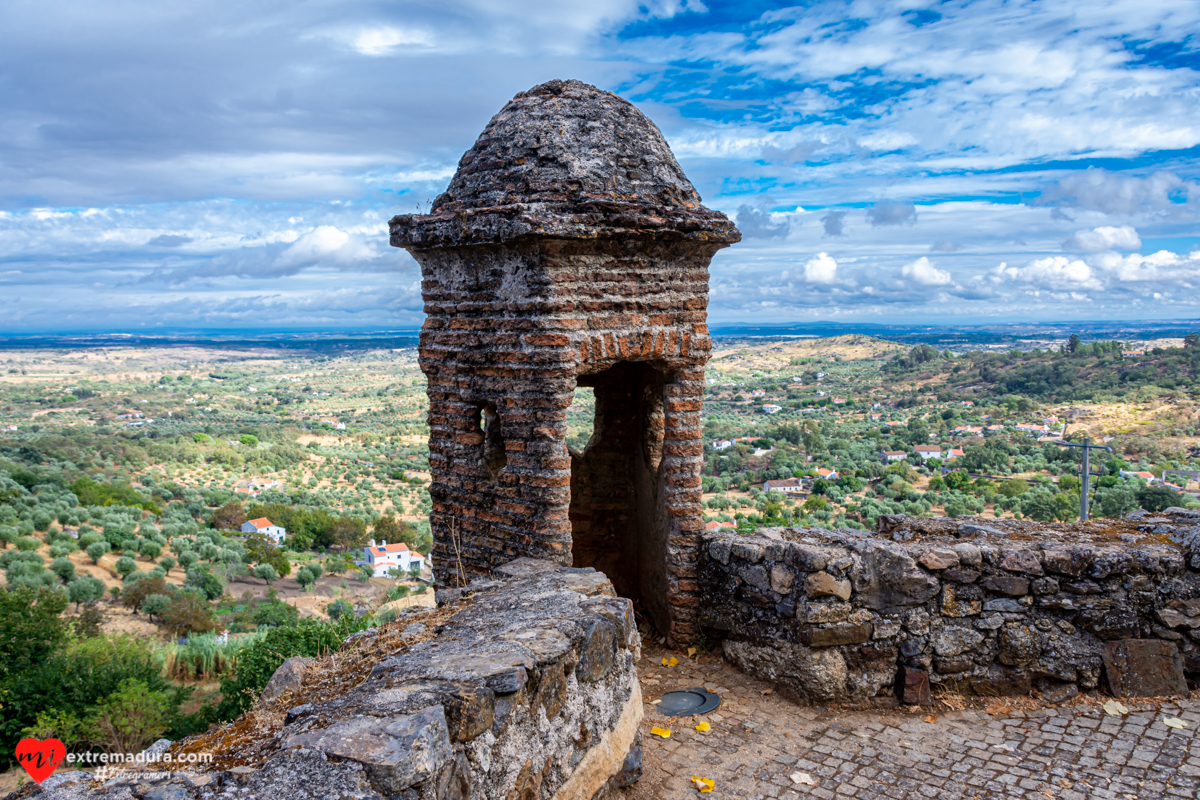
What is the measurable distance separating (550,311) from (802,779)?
10.7ft

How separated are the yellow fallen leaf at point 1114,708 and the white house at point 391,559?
2379 centimetres

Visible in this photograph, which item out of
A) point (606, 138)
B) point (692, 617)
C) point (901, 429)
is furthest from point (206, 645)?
point (901, 429)

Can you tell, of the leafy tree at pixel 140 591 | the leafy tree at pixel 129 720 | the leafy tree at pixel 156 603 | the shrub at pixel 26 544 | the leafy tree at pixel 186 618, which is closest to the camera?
the leafy tree at pixel 129 720

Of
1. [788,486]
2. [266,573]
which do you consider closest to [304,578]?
[266,573]

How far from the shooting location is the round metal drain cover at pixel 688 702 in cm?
510

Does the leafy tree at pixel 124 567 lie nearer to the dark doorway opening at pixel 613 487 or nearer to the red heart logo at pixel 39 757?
the dark doorway opening at pixel 613 487

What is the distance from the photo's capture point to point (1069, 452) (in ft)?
77.7

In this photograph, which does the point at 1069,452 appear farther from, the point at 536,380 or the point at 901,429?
the point at 536,380

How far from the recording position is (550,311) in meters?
5.18

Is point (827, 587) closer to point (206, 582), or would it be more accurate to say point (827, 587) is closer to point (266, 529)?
A: point (206, 582)

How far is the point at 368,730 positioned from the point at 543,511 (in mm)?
2986

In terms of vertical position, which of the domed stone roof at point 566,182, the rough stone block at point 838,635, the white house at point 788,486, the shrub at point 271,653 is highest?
the domed stone roof at point 566,182

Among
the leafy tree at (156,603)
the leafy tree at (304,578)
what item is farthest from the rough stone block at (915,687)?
the leafy tree at (304,578)

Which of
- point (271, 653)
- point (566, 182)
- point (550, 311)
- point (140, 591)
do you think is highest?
point (566, 182)
